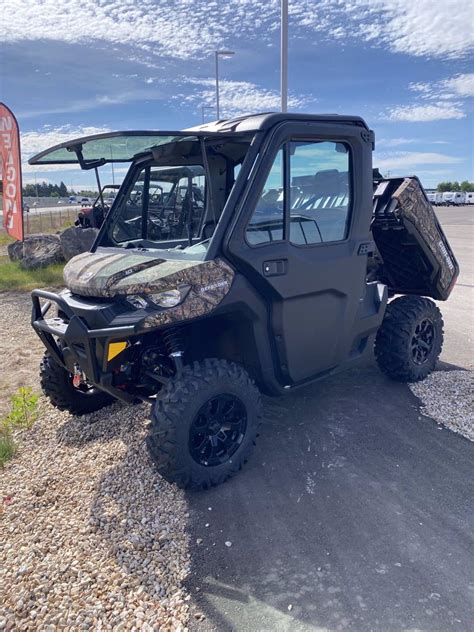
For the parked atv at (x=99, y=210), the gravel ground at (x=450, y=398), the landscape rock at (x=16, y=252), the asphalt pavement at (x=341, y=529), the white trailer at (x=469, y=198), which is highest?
the parked atv at (x=99, y=210)

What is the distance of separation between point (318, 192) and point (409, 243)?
1.54 metres

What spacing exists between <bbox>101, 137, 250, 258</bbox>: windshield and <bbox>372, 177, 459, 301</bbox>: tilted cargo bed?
1609 millimetres

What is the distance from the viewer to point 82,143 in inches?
128

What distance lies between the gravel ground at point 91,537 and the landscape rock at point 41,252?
30.9 feet

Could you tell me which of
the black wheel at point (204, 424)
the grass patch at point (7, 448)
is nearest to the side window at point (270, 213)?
the black wheel at point (204, 424)

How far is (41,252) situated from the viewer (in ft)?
43.0

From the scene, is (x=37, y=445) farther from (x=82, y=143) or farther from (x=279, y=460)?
(x=82, y=143)

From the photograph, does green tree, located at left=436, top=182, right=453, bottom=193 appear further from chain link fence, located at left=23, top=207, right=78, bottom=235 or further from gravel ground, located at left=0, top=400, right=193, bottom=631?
gravel ground, located at left=0, top=400, right=193, bottom=631

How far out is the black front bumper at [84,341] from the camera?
2.99m

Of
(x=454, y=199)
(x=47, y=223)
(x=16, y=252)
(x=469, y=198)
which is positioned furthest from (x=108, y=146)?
(x=469, y=198)

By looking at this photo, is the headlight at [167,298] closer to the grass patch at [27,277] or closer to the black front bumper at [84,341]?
the black front bumper at [84,341]

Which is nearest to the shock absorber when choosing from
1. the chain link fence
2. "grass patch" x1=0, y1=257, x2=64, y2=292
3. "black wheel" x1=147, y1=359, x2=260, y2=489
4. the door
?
"black wheel" x1=147, y1=359, x2=260, y2=489

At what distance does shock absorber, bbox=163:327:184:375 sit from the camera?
3.29 m

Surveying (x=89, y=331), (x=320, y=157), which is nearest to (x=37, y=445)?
(x=89, y=331)
